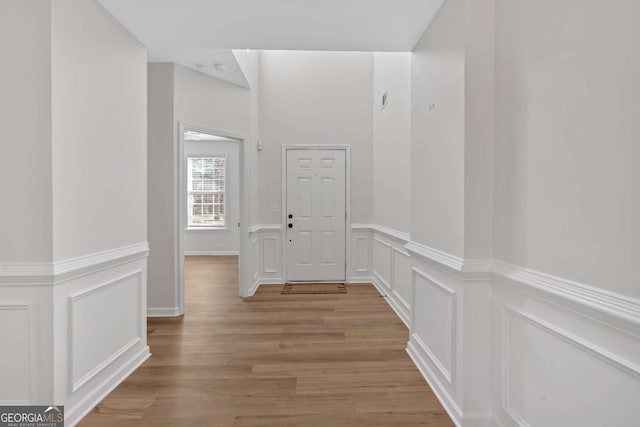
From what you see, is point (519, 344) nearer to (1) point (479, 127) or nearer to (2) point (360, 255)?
(1) point (479, 127)

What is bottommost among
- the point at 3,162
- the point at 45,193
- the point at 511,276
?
the point at 511,276

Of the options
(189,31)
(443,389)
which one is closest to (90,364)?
(443,389)

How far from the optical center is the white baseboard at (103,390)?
6.59ft

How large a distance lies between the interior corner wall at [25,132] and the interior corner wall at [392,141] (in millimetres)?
3046

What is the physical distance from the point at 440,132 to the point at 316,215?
Answer: 3.45 metres

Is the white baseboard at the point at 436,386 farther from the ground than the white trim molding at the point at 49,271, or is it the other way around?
the white trim molding at the point at 49,271

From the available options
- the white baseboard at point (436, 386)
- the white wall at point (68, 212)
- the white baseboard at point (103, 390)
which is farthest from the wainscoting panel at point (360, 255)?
the white wall at point (68, 212)

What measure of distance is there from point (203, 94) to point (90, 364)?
10.1 feet

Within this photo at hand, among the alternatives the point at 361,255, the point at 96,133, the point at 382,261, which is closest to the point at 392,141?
the point at 382,261

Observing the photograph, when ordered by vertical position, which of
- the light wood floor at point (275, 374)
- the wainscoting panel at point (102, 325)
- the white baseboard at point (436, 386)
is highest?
the wainscoting panel at point (102, 325)

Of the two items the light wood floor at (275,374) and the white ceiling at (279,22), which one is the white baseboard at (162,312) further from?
the white ceiling at (279,22)

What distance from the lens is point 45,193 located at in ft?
6.08

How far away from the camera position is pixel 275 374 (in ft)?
8.47

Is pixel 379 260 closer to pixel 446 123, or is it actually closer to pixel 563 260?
pixel 446 123
